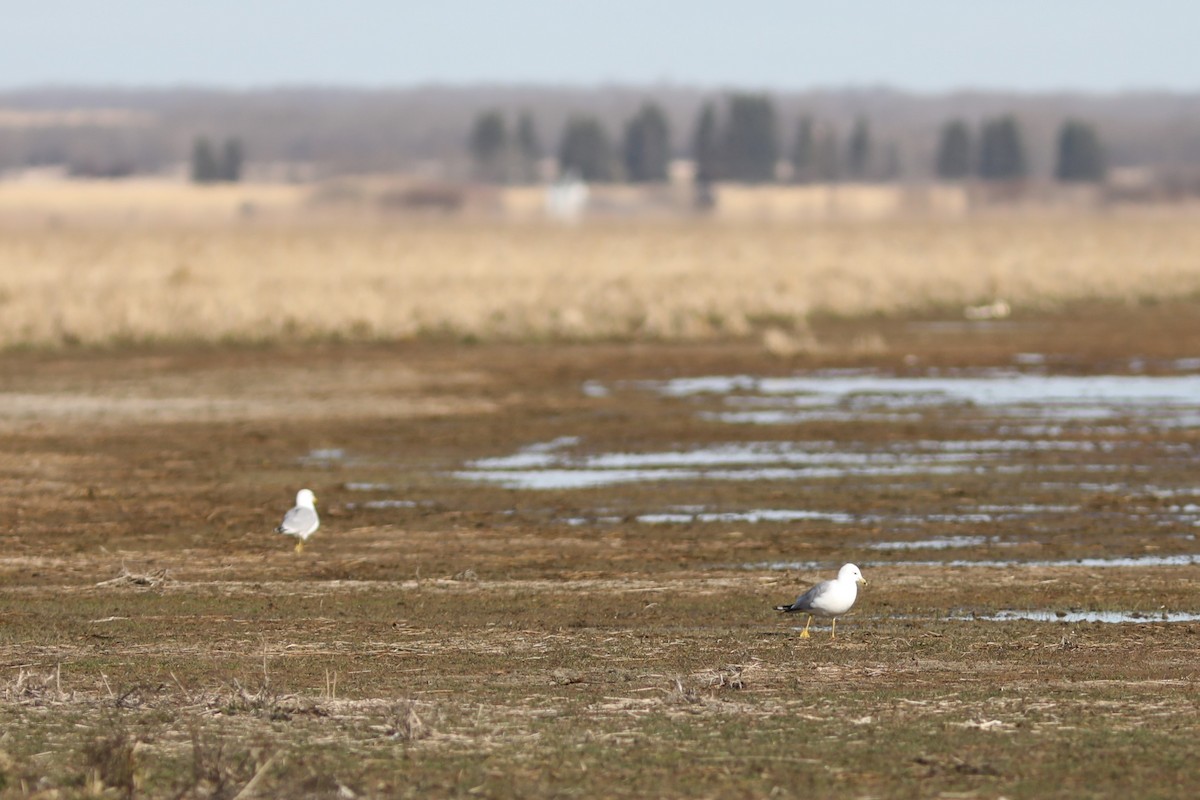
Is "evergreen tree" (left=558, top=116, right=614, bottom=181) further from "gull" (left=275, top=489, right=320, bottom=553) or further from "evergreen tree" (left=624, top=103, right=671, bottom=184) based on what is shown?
"gull" (left=275, top=489, right=320, bottom=553)

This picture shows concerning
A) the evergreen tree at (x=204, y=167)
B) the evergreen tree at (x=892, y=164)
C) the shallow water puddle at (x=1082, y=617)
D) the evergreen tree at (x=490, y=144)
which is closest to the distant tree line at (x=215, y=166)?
the evergreen tree at (x=204, y=167)

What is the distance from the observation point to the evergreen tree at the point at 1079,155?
519 feet

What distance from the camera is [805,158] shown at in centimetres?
17012

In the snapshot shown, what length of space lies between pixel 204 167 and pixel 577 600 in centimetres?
14901

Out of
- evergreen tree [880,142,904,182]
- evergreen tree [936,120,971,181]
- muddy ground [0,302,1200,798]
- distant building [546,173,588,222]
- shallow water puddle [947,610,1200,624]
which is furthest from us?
evergreen tree [880,142,904,182]

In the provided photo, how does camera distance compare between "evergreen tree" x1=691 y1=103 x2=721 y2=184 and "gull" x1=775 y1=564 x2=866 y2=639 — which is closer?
"gull" x1=775 y1=564 x2=866 y2=639

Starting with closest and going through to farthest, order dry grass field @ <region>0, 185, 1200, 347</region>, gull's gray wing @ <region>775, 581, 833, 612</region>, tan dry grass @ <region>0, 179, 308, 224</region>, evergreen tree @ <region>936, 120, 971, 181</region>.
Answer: gull's gray wing @ <region>775, 581, 833, 612</region>
dry grass field @ <region>0, 185, 1200, 347</region>
tan dry grass @ <region>0, 179, 308, 224</region>
evergreen tree @ <region>936, 120, 971, 181</region>

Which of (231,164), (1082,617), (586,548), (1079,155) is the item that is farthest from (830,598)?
(1079,155)

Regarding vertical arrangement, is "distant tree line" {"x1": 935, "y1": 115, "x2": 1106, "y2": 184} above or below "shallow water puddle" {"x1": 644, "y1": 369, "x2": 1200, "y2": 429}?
below

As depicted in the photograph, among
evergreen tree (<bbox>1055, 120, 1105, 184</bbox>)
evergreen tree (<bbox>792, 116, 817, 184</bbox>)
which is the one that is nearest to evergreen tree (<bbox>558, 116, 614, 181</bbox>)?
evergreen tree (<bbox>792, 116, 817, 184</bbox>)

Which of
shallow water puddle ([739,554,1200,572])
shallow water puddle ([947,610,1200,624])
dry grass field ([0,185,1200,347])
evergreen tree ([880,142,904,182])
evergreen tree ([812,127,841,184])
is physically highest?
shallow water puddle ([947,610,1200,624])

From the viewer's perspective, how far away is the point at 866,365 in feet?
104

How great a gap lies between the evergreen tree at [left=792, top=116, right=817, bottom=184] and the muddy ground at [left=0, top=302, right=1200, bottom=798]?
470 feet

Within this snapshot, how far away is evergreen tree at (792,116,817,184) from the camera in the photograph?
168625mm
